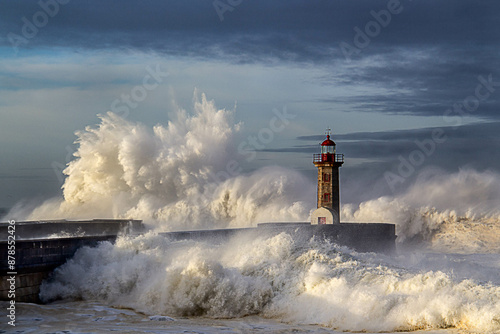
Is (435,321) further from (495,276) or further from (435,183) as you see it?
(435,183)

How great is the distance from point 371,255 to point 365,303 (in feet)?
11.9

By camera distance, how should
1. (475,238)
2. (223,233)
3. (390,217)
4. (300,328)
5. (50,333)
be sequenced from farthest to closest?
1. (390,217)
2. (475,238)
3. (223,233)
4. (300,328)
5. (50,333)

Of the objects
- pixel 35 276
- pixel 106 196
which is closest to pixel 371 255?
pixel 35 276

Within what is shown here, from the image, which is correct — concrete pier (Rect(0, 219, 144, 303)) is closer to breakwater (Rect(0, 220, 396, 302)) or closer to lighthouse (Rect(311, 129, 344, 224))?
breakwater (Rect(0, 220, 396, 302))

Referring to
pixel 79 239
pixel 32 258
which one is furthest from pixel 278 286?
pixel 32 258

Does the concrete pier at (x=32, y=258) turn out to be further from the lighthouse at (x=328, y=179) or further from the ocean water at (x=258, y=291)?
the lighthouse at (x=328, y=179)

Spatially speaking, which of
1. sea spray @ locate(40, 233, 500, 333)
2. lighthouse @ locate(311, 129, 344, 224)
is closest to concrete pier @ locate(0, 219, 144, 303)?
sea spray @ locate(40, 233, 500, 333)

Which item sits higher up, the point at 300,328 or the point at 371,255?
the point at 371,255

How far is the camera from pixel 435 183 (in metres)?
25.5

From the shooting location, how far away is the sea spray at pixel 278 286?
30.2 feet

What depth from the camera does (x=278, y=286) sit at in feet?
36.1

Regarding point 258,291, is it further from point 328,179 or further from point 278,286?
point 328,179

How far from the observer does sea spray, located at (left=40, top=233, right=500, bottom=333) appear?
363 inches

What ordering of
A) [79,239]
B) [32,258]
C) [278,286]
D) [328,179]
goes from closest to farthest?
[32,258]
[278,286]
[79,239]
[328,179]
